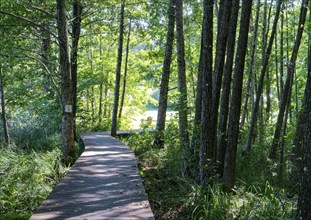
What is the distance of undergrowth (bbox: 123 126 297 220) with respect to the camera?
4.69m

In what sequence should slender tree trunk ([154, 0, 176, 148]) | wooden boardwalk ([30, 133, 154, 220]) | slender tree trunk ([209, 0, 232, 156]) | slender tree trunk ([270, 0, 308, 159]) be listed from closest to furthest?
wooden boardwalk ([30, 133, 154, 220]) → slender tree trunk ([209, 0, 232, 156]) → slender tree trunk ([270, 0, 308, 159]) → slender tree trunk ([154, 0, 176, 148])

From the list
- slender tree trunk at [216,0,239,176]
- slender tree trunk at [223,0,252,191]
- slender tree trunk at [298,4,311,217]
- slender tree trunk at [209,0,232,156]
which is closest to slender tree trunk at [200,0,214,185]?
slender tree trunk at [209,0,232,156]

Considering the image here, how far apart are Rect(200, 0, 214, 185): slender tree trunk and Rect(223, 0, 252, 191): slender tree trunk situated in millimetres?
529

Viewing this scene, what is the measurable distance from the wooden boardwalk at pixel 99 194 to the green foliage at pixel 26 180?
1.63ft

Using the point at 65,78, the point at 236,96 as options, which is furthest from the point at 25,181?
the point at 236,96

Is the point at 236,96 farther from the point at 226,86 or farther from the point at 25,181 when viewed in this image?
the point at 25,181

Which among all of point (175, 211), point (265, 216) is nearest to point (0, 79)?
point (175, 211)

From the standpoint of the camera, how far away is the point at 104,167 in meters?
7.82

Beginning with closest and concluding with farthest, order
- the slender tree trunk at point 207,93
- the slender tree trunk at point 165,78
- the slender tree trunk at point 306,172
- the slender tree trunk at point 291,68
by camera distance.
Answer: the slender tree trunk at point 306,172 < the slender tree trunk at point 207,93 < the slender tree trunk at point 291,68 < the slender tree trunk at point 165,78

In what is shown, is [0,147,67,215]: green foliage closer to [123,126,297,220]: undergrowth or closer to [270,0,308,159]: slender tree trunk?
[123,126,297,220]: undergrowth

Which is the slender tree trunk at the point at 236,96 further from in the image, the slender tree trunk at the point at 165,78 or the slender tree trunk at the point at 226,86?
the slender tree trunk at the point at 165,78

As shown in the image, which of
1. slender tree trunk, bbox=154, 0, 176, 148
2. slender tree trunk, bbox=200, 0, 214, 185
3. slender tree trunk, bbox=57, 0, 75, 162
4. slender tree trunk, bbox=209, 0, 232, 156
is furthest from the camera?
slender tree trunk, bbox=154, 0, 176, 148

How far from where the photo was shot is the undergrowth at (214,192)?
4.69 meters

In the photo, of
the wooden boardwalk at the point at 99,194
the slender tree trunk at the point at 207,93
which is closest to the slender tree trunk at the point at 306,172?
the wooden boardwalk at the point at 99,194
